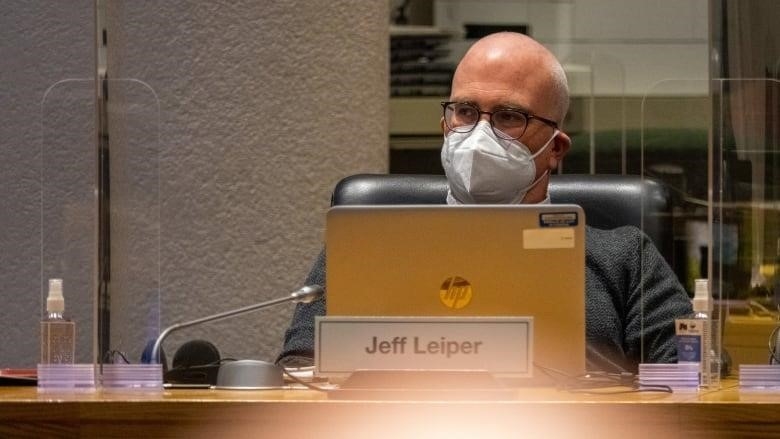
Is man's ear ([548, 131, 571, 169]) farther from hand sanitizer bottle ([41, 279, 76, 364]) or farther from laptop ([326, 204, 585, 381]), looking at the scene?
hand sanitizer bottle ([41, 279, 76, 364])

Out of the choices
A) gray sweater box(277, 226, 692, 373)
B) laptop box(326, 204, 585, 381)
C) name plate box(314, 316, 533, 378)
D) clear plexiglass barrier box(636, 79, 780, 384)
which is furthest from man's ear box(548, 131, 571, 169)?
name plate box(314, 316, 533, 378)

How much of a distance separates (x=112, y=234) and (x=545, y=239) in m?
0.58

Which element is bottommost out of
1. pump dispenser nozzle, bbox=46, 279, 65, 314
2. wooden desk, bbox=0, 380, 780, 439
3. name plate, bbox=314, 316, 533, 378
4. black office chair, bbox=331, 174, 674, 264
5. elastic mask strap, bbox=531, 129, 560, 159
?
wooden desk, bbox=0, 380, 780, 439

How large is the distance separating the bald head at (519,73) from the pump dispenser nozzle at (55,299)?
970 mm

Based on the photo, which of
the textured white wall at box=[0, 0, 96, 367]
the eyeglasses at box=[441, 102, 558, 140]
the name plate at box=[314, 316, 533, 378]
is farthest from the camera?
the textured white wall at box=[0, 0, 96, 367]

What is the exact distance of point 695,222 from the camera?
2.38 m

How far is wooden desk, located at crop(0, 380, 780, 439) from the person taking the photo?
159 centimetres

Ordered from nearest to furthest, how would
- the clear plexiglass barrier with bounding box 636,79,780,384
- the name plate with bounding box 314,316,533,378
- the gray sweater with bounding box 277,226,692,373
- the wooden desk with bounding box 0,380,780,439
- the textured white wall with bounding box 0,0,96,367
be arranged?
the wooden desk with bounding box 0,380,780,439
the name plate with bounding box 314,316,533,378
the clear plexiglass barrier with bounding box 636,79,780,384
the gray sweater with bounding box 277,226,692,373
the textured white wall with bounding box 0,0,96,367

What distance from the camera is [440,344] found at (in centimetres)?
176

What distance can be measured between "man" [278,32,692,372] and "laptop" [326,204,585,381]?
0.67m

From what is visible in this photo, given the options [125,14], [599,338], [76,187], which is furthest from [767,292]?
[125,14]

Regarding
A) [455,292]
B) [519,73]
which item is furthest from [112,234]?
[519,73]

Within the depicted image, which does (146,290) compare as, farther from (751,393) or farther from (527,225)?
(751,393)

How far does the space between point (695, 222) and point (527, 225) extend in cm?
61
